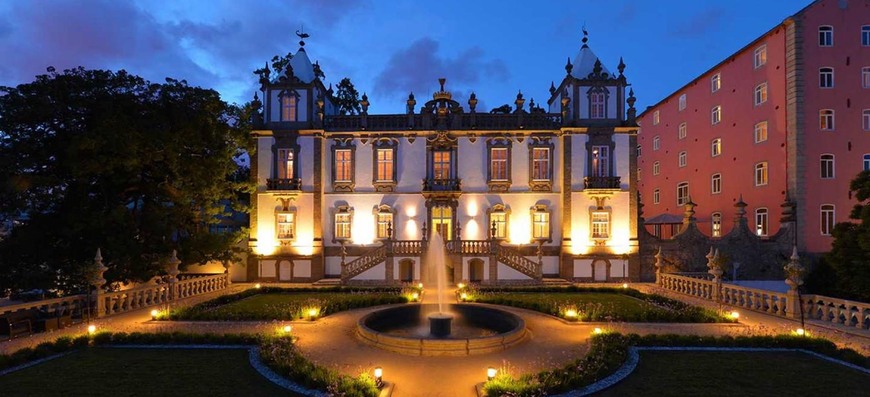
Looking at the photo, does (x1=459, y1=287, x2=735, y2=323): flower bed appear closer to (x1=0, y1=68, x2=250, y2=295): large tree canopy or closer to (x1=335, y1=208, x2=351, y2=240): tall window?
(x1=335, y1=208, x2=351, y2=240): tall window

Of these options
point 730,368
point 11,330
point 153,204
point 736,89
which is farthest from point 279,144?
point 736,89

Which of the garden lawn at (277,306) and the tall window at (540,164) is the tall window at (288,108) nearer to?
the garden lawn at (277,306)

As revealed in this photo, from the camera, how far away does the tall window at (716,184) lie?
100ft

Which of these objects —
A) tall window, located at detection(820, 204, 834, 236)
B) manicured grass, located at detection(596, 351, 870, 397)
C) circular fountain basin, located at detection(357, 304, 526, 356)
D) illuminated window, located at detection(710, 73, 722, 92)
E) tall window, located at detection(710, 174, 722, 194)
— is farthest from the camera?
illuminated window, located at detection(710, 73, 722, 92)

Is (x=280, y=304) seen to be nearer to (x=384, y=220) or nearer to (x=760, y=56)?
(x=384, y=220)

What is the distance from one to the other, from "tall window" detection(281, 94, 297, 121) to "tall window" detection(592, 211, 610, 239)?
2067cm

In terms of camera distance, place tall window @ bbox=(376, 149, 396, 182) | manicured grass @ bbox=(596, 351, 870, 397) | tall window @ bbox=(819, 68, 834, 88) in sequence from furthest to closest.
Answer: tall window @ bbox=(376, 149, 396, 182) → tall window @ bbox=(819, 68, 834, 88) → manicured grass @ bbox=(596, 351, 870, 397)

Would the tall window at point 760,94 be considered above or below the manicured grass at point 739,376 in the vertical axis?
above

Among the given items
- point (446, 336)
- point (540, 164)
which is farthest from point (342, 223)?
point (446, 336)

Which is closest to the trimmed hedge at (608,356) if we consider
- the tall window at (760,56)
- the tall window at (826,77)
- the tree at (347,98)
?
the tall window at (826,77)

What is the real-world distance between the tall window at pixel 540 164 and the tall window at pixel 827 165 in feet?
51.6

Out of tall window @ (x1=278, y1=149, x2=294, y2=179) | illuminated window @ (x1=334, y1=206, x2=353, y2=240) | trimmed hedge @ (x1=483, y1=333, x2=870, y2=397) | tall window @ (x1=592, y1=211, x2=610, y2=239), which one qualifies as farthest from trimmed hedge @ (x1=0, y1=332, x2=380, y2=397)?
tall window @ (x1=592, y1=211, x2=610, y2=239)

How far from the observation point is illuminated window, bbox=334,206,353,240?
27.1m

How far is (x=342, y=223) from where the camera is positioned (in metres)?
27.1
